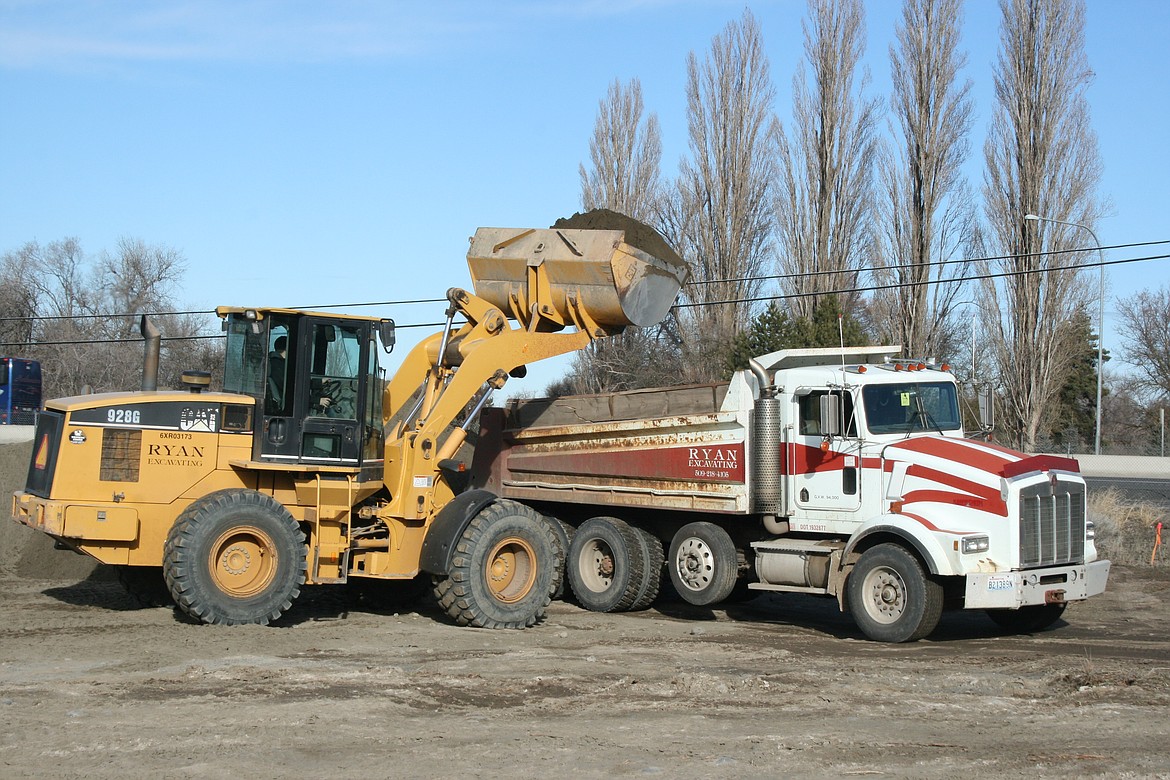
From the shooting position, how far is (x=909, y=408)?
12234mm

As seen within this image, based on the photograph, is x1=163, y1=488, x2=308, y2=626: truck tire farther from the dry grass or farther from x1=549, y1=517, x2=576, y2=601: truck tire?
the dry grass

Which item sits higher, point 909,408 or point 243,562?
point 909,408

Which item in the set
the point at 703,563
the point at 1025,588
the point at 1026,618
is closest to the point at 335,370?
the point at 703,563

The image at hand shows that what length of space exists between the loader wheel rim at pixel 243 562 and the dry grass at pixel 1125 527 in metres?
12.2

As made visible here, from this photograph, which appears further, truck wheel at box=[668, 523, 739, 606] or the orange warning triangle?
truck wheel at box=[668, 523, 739, 606]

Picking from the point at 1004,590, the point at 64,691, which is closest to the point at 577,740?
the point at 64,691

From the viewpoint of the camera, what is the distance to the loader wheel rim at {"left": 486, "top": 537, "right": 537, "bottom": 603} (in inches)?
484

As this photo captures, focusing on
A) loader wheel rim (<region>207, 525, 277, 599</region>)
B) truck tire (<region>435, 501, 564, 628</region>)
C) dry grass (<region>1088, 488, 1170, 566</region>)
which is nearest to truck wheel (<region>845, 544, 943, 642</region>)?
truck tire (<region>435, 501, 564, 628</region>)

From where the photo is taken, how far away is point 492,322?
1281 cm

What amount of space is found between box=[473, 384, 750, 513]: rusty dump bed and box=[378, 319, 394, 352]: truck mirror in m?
2.93

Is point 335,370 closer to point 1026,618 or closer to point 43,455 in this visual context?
point 43,455

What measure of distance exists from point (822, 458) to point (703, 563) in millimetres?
1918

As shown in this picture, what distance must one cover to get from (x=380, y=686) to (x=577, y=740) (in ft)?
6.87

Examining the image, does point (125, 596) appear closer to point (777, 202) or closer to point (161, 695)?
point (161, 695)
